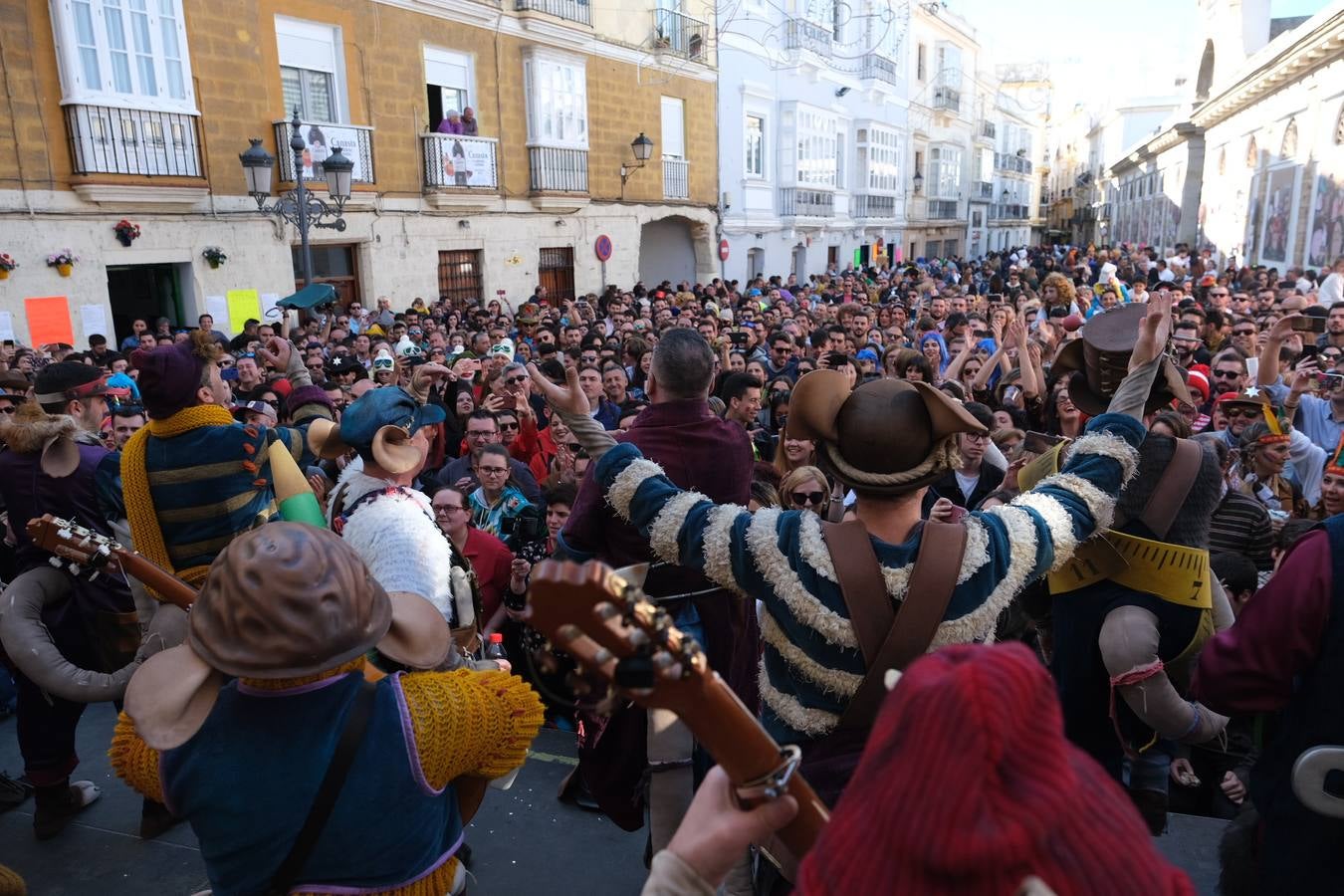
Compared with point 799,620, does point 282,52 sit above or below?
above

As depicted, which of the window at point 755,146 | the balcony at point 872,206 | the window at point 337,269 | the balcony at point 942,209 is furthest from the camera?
the balcony at point 942,209

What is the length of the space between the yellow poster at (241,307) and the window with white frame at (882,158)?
861 inches

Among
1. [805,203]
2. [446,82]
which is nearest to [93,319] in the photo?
[446,82]

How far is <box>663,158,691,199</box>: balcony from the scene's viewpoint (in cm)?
2069

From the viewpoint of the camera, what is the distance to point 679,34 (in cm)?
2047

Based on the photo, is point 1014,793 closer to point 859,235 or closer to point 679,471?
point 679,471

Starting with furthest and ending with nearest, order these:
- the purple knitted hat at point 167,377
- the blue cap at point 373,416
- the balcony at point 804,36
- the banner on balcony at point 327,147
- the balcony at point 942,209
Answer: the balcony at point 942,209 < the balcony at point 804,36 < the banner on balcony at point 327,147 < the purple knitted hat at point 167,377 < the blue cap at point 373,416

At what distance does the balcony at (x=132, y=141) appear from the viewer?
35.4ft

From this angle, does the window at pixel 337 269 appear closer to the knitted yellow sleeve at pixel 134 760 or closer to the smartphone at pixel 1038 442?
the smartphone at pixel 1038 442

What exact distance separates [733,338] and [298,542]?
871 cm

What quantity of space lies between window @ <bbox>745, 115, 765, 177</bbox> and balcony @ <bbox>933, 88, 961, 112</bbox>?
1504 cm

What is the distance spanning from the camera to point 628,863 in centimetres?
322

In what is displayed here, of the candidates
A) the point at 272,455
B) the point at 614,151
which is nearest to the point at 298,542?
the point at 272,455

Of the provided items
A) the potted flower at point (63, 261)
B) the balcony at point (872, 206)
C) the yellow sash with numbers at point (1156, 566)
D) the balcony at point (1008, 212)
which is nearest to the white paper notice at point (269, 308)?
the potted flower at point (63, 261)
